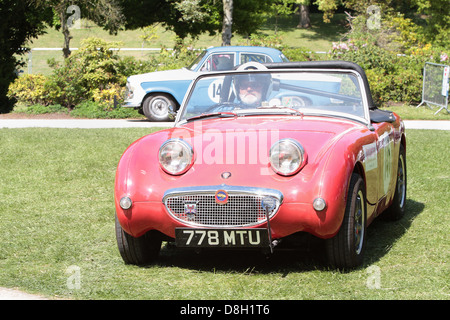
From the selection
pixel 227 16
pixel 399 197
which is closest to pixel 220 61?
pixel 399 197

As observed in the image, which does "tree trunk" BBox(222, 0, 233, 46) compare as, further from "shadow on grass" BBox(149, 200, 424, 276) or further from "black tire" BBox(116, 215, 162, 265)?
"black tire" BBox(116, 215, 162, 265)

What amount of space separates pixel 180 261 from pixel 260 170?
120 cm

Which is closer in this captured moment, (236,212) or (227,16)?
(236,212)

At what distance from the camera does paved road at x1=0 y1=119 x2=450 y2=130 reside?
53.5ft

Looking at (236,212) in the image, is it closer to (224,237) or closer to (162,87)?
(224,237)

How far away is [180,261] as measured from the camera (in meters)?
5.92

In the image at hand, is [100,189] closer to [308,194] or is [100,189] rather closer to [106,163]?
[106,163]

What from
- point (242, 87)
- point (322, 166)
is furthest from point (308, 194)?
point (242, 87)

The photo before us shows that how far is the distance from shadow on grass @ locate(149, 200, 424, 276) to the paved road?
33.7 ft

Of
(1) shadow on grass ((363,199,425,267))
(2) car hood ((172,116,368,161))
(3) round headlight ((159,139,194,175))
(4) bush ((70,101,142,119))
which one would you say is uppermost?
(2) car hood ((172,116,368,161))

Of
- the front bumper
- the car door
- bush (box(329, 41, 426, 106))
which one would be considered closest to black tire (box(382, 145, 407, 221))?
the car door

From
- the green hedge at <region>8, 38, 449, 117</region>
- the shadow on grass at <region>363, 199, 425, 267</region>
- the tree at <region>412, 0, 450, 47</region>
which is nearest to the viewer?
the shadow on grass at <region>363, 199, 425, 267</region>

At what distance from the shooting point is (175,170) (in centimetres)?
533

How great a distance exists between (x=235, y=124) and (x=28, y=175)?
5004mm
